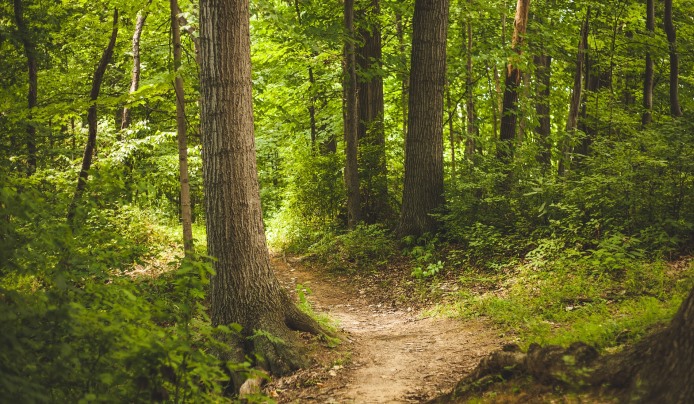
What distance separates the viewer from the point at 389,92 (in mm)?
19297

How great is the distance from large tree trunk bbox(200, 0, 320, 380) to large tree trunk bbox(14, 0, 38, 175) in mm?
4624

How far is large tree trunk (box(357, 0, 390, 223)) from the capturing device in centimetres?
1378

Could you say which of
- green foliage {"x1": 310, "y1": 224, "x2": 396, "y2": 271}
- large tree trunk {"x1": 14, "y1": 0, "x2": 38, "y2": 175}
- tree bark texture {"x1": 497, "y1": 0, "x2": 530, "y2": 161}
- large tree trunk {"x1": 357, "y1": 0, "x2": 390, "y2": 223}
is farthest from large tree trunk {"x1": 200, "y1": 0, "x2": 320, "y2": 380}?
large tree trunk {"x1": 357, "y1": 0, "x2": 390, "y2": 223}

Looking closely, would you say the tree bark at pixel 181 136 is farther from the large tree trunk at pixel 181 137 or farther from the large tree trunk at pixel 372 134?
the large tree trunk at pixel 372 134

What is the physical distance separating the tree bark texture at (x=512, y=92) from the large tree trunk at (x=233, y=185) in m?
7.11

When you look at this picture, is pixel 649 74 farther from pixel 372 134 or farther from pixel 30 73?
pixel 30 73

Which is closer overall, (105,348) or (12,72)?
(105,348)

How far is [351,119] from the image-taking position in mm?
12391

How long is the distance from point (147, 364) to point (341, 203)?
1156 cm

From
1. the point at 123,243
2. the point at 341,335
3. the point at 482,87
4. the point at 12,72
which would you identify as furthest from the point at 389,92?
the point at 123,243

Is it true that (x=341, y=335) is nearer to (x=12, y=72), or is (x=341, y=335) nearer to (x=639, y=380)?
(x=639, y=380)

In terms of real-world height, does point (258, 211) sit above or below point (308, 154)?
below

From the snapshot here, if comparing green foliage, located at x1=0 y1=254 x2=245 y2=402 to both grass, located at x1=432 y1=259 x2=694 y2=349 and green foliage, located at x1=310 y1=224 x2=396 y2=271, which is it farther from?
green foliage, located at x1=310 y1=224 x2=396 y2=271

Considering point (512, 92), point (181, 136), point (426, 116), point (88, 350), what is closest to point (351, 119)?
point (426, 116)
